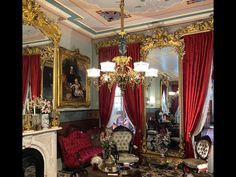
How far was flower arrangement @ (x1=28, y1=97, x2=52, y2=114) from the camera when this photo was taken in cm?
414

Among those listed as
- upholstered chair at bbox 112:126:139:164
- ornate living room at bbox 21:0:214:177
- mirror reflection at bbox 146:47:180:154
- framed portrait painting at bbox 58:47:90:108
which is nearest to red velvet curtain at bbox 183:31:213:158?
ornate living room at bbox 21:0:214:177

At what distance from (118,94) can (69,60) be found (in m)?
1.73

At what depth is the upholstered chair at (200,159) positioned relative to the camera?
4371mm

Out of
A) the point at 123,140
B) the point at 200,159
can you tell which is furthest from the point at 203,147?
the point at 123,140

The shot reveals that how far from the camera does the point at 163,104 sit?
5641 mm

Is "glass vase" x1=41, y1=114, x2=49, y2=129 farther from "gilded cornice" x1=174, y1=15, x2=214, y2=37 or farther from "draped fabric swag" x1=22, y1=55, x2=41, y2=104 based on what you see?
"gilded cornice" x1=174, y1=15, x2=214, y2=37

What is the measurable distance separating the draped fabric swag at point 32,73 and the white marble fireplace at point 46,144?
735 millimetres

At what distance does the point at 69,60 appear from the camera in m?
5.54

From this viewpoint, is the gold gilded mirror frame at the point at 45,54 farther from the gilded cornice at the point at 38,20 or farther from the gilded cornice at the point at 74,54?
the gilded cornice at the point at 74,54

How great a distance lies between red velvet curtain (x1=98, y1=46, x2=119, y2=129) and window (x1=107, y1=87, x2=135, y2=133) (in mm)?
128

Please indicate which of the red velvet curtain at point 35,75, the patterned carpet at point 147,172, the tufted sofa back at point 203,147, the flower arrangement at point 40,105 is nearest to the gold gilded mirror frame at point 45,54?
the red velvet curtain at point 35,75

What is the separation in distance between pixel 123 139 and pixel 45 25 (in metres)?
3.21

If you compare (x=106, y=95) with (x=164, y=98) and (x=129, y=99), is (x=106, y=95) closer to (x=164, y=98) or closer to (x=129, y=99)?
(x=129, y=99)
